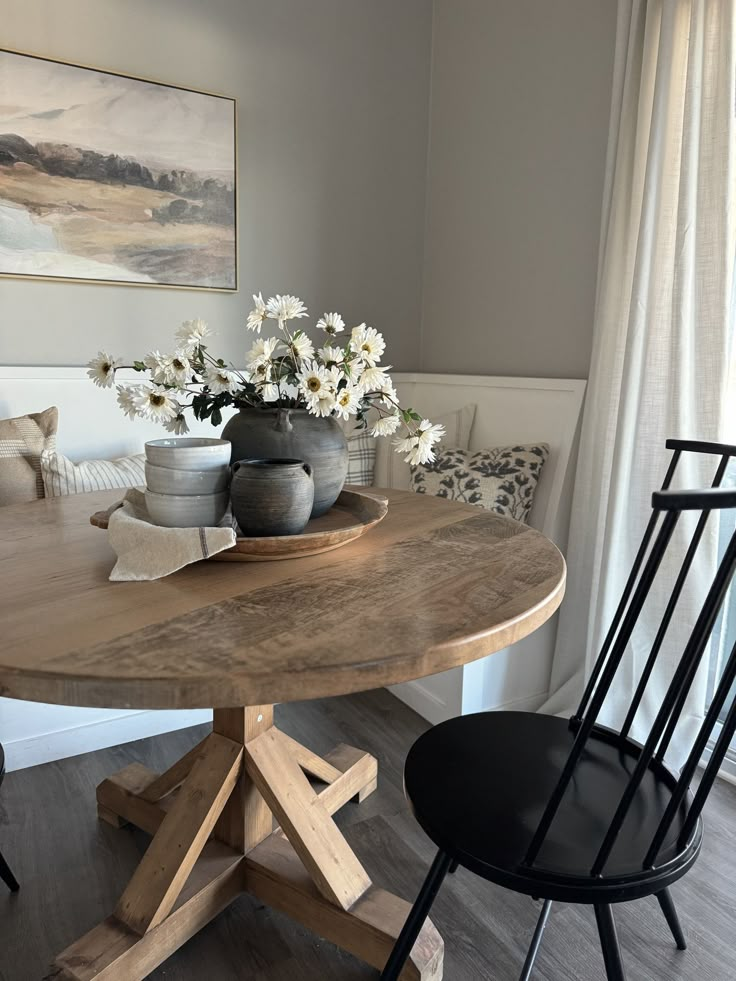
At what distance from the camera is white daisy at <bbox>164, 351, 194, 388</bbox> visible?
128cm

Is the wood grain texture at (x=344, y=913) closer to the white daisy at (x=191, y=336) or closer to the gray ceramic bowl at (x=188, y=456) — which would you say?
the gray ceramic bowl at (x=188, y=456)

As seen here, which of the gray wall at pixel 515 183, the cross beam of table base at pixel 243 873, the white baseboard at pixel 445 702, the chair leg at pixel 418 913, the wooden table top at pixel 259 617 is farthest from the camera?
the gray wall at pixel 515 183

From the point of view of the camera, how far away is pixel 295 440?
1.31 metres

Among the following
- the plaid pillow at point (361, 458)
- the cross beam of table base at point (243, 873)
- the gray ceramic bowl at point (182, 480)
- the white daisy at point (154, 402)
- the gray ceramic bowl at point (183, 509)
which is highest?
the white daisy at point (154, 402)

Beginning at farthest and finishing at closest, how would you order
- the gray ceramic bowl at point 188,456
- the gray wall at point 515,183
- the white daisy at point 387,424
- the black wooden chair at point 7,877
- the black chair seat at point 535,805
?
the gray wall at point 515,183 < the black wooden chair at point 7,877 < the white daisy at point 387,424 < the gray ceramic bowl at point 188,456 < the black chair seat at point 535,805

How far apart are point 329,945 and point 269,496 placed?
947mm

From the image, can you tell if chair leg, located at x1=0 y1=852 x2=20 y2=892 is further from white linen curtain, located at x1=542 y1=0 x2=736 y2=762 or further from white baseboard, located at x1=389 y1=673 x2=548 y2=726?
white linen curtain, located at x1=542 y1=0 x2=736 y2=762

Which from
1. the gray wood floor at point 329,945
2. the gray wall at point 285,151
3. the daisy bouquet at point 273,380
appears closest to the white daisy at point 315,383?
the daisy bouquet at point 273,380

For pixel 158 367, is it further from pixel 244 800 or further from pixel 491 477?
pixel 491 477

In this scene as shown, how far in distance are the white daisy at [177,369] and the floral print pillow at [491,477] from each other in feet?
3.65

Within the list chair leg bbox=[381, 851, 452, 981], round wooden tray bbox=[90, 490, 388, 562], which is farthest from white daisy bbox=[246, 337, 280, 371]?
chair leg bbox=[381, 851, 452, 981]

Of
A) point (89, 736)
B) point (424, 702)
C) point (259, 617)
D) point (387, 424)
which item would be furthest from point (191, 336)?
point (424, 702)

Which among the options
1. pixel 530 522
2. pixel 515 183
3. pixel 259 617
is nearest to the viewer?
pixel 259 617

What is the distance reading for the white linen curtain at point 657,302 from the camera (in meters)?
1.77
